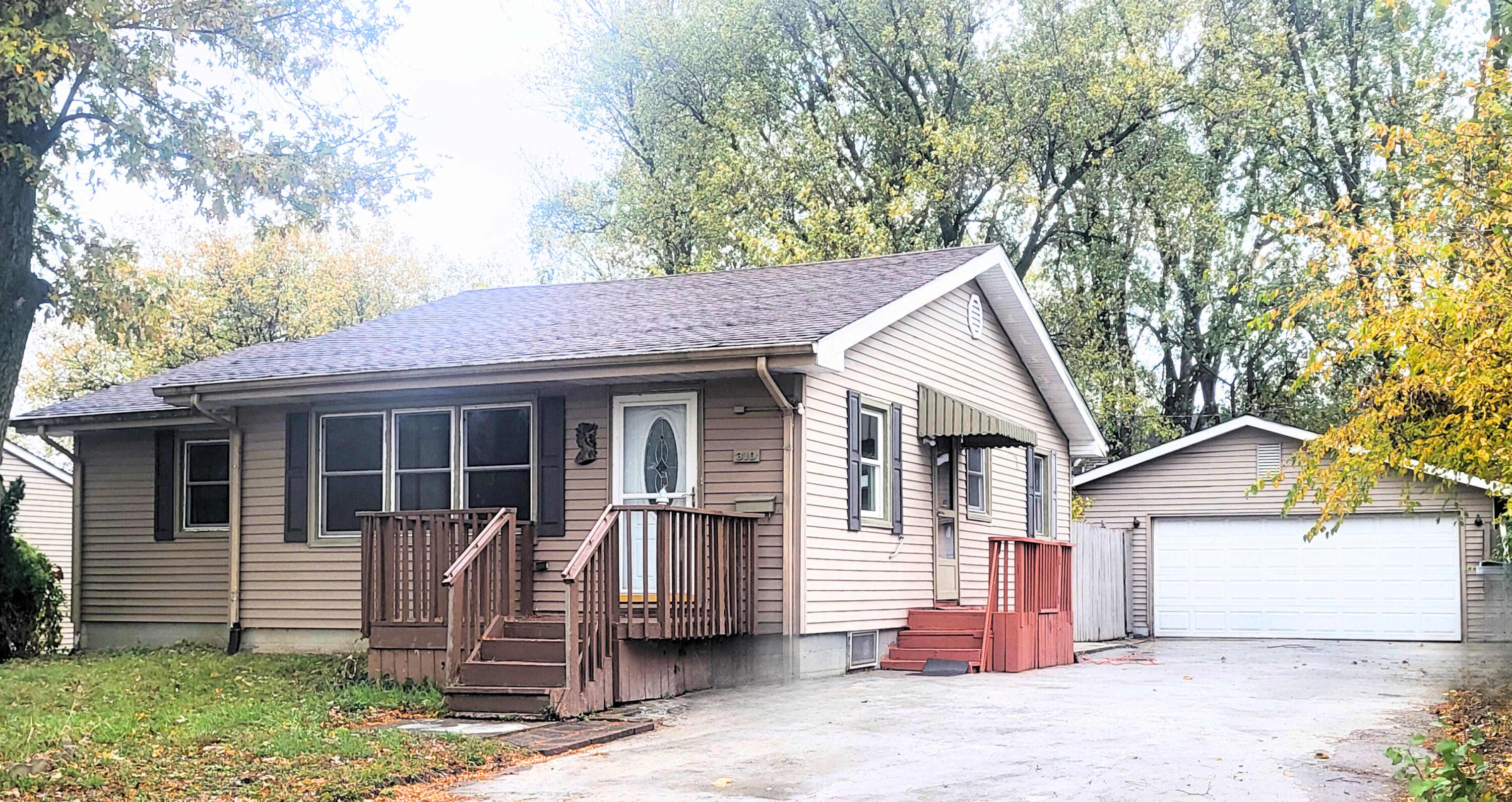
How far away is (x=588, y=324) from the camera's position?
A: 582 inches

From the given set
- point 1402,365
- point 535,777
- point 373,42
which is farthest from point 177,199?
point 1402,365

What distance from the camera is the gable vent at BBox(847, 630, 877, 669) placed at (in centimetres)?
1394

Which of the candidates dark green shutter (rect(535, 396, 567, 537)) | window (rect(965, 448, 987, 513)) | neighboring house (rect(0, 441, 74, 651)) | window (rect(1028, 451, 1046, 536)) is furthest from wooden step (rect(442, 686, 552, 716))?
neighboring house (rect(0, 441, 74, 651))

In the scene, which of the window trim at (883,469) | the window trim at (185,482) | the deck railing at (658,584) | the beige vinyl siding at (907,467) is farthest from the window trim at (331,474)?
the window trim at (883,469)

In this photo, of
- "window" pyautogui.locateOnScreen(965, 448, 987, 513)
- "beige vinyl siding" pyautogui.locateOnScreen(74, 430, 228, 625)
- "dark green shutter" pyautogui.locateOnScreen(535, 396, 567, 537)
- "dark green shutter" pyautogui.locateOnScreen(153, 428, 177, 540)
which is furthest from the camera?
"window" pyautogui.locateOnScreen(965, 448, 987, 513)

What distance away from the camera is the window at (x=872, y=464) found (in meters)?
14.2

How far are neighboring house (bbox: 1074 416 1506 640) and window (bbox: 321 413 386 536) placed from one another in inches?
524

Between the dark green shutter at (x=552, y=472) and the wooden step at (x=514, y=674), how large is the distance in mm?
2617

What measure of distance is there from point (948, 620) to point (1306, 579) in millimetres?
10195

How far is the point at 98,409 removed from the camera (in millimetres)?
16828

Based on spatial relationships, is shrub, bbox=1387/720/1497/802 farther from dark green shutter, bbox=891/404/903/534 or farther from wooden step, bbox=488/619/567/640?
dark green shutter, bbox=891/404/903/534

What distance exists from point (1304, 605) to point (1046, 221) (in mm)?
11608

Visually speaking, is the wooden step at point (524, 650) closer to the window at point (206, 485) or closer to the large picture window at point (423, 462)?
the large picture window at point (423, 462)

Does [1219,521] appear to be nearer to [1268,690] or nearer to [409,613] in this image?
[1268,690]
